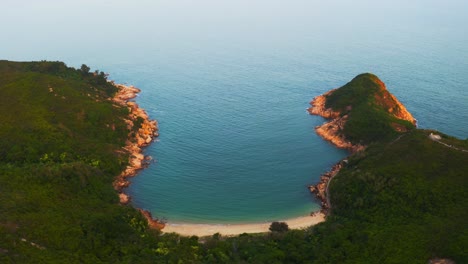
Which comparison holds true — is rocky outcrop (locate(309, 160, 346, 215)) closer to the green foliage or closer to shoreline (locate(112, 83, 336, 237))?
shoreline (locate(112, 83, 336, 237))

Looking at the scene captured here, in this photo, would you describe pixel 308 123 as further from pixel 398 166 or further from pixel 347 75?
pixel 347 75

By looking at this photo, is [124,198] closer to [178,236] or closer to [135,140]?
[178,236]

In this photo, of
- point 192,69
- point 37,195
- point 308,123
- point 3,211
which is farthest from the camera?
point 192,69

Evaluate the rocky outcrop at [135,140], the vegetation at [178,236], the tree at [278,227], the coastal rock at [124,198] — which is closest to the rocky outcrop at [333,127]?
the vegetation at [178,236]

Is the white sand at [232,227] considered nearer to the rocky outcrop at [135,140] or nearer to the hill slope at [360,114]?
the rocky outcrop at [135,140]

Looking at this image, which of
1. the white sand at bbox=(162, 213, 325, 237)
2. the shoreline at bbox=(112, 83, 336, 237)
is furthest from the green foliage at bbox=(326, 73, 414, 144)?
the white sand at bbox=(162, 213, 325, 237)

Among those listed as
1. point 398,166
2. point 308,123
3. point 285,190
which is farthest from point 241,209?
point 308,123
